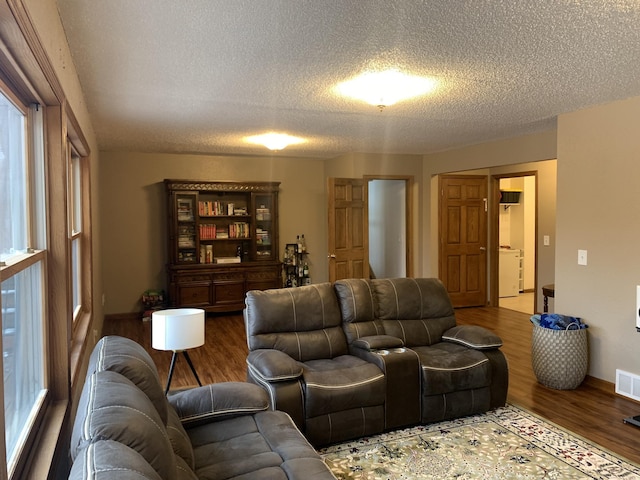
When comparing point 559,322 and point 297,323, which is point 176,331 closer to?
point 297,323

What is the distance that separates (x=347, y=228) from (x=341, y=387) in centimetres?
376

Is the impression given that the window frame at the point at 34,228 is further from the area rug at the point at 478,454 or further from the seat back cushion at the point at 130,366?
the area rug at the point at 478,454

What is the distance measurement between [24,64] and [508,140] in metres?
5.29

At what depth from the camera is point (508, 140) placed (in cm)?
570

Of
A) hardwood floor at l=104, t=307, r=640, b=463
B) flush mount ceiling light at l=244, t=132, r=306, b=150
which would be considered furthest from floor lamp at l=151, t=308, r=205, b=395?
flush mount ceiling light at l=244, t=132, r=306, b=150

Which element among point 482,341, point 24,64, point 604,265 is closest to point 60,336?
point 24,64

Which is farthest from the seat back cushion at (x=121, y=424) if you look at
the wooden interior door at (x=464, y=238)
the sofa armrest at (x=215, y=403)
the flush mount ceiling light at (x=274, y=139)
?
the wooden interior door at (x=464, y=238)

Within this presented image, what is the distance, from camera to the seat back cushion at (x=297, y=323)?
342cm

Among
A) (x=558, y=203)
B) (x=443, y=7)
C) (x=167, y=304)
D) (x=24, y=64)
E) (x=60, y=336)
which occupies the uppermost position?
(x=443, y=7)

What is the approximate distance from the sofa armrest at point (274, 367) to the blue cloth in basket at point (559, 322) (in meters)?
2.40

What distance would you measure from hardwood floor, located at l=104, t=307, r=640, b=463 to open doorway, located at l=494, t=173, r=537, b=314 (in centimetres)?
197

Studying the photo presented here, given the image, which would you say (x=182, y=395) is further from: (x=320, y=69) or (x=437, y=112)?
(x=437, y=112)

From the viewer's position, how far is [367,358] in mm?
3408

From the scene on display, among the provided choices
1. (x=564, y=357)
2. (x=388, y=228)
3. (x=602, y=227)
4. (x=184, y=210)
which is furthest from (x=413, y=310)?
(x=184, y=210)
